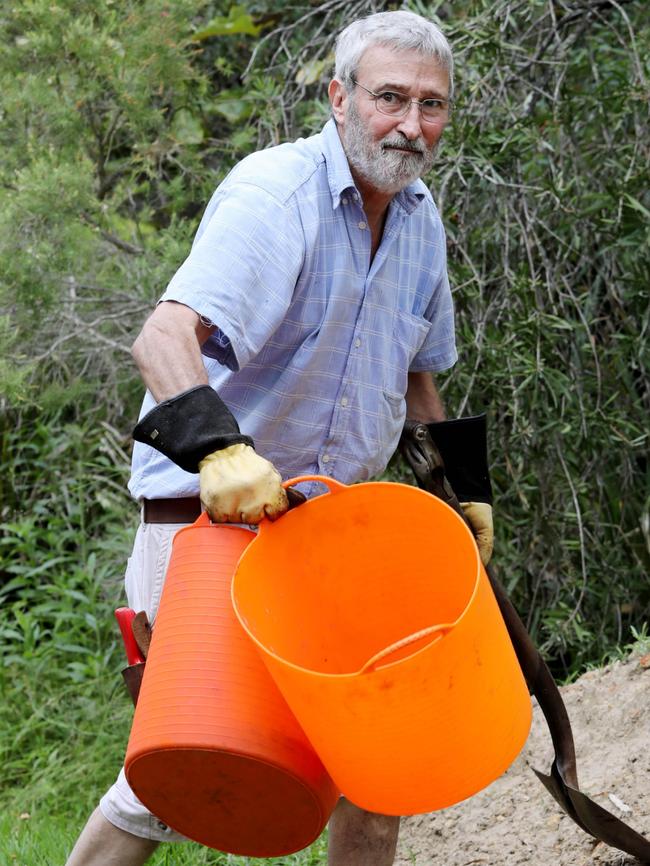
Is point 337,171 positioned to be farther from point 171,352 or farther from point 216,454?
point 216,454

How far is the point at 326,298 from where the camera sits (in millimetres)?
2436

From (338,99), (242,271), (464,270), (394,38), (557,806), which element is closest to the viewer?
(242,271)

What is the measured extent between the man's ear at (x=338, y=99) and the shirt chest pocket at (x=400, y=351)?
0.44 meters

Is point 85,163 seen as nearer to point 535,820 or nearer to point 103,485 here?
point 103,485

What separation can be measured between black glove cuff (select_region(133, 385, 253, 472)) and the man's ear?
2.75 feet

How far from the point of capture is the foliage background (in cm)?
379

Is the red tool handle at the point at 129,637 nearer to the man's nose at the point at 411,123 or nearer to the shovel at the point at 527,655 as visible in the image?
the shovel at the point at 527,655

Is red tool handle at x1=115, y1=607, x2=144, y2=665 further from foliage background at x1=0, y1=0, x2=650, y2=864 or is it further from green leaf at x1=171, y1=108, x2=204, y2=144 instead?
green leaf at x1=171, y1=108, x2=204, y2=144

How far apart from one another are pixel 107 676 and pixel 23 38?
235 centimetres

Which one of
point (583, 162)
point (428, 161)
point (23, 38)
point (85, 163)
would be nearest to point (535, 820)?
point (428, 161)

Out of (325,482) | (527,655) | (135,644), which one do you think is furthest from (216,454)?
(527,655)

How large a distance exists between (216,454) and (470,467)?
109cm

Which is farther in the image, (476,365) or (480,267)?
(480,267)

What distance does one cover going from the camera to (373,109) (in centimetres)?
249
